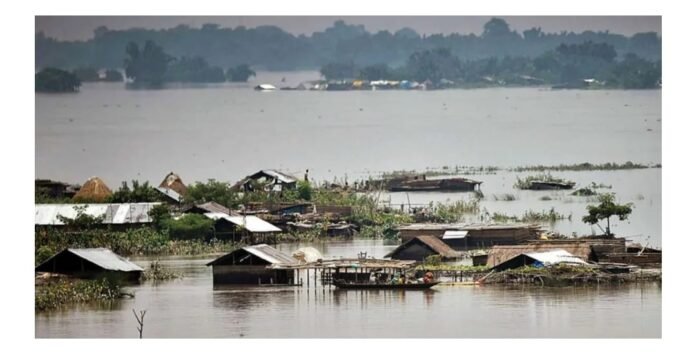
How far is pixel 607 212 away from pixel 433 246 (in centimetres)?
136

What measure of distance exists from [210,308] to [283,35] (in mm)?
2494

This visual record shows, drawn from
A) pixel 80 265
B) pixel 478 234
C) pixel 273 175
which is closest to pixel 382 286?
pixel 478 234

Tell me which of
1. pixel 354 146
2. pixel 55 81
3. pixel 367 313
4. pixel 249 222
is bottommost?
pixel 367 313

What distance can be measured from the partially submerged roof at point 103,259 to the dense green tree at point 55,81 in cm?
140

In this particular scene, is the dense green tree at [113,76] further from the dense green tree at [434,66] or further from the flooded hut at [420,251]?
the flooded hut at [420,251]

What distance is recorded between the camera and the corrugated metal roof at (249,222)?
1686 cm

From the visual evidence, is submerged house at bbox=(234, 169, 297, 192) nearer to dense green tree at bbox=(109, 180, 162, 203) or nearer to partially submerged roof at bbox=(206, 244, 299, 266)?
dense green tree at bbox=(109, 180, 162, 203)

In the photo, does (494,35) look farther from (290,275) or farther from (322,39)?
(290,275)

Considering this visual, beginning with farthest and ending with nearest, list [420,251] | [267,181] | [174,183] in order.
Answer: [267,181] < [174,183] < [420,251]

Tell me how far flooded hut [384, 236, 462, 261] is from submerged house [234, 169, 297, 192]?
185 cm

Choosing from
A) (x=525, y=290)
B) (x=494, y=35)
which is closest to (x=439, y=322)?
(x=525, y=290)

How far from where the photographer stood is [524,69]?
17.3 m

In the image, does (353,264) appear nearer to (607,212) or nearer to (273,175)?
(607,212)

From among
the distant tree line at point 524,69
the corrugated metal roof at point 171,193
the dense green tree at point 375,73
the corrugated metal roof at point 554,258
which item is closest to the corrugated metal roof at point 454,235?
the corrugated metal roof at point 554,258
